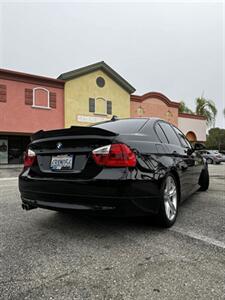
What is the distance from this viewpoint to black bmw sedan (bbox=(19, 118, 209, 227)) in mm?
2475

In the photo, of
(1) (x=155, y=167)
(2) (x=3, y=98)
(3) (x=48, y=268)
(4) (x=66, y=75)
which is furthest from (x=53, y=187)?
(4) (x=66, y=75)

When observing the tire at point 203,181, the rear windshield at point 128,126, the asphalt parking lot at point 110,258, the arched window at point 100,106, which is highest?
the arched window at point 100,106

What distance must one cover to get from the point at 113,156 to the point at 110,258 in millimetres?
984

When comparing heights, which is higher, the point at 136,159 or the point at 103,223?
the point at 136,159

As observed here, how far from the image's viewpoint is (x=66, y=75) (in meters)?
18.1

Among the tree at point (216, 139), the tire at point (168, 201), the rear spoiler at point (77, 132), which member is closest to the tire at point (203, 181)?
the tire at point (168, 201)

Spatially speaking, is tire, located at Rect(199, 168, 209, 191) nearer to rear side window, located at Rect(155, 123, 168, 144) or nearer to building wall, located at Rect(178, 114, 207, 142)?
rear side window, located at Rect(155, 123, 168, 144)

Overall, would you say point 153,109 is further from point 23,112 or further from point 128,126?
point 128,126

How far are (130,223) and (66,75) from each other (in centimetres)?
1663

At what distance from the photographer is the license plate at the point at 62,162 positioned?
2680 millimetres

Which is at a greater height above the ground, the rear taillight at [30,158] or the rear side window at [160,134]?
the rear side window at [160,134]

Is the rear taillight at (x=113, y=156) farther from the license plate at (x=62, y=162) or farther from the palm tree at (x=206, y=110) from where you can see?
the palm tree at (x=206, y=110)

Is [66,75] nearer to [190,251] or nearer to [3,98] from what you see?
[3,98]

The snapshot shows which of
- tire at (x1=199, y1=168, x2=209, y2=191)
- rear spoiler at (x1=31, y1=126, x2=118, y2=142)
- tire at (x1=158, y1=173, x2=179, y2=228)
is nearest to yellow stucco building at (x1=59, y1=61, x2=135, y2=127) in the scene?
tire at (x1=199, y1=168, x2=209, y2=191)
